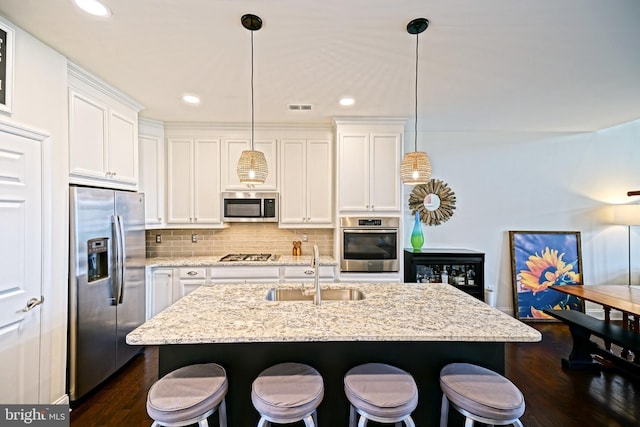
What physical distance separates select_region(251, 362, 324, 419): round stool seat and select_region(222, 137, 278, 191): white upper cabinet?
2516 millimetres

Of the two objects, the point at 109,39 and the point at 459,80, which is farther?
the point at 459,80

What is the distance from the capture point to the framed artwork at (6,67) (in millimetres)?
1610

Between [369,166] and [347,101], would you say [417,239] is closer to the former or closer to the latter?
[369,166]

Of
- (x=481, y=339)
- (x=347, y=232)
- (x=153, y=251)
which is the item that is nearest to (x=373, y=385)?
(x=481, y=339)

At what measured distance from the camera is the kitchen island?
1.39 m

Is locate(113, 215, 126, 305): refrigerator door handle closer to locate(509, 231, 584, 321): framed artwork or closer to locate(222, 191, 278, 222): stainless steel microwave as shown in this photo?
locate(222, 191, 278, 222): stainless steel microwave

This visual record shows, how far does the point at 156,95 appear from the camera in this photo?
2.71 m

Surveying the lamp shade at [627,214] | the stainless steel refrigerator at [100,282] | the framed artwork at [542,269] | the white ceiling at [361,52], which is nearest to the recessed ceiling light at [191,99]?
the white ceiling at [361,52]

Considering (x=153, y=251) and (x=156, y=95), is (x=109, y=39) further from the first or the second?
(x=153, y=251)

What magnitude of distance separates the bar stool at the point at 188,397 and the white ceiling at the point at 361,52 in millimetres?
2038

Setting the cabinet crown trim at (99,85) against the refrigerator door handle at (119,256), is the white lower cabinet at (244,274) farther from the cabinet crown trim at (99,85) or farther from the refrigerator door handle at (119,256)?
the cabinet crown trim at (99,85)

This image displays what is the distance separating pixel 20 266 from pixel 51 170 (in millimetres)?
678

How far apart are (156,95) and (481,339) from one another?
3.36 metres

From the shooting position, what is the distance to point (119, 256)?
7.94 ft
